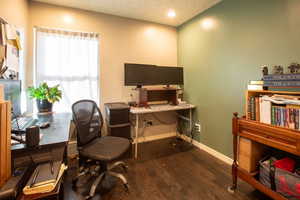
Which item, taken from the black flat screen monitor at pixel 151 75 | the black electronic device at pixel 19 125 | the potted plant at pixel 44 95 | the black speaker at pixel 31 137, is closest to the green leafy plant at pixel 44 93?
the potted plant at pixel 44 95

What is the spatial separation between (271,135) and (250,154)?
0.33m

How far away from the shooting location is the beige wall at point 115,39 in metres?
2.33

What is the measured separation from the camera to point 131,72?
2654mm

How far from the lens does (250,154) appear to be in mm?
1582

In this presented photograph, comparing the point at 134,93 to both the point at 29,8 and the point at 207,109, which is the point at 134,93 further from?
the point at 29,8

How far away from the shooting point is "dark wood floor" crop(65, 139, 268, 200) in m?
1.60

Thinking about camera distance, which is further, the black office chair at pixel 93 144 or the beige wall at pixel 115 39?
the beige wall at pixel 115 39

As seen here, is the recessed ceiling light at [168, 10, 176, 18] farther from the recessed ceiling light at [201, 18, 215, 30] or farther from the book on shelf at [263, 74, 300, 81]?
the book on shelf at [263, 74, 300, 81]

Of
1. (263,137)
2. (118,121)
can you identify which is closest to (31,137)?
(118,121)

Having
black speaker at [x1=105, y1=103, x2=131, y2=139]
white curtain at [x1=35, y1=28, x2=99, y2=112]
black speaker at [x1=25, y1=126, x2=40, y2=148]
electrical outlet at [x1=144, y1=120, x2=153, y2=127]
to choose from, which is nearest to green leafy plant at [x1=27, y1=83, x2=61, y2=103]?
white curtain at [x1=35, y1=28, x2=99, y2=112]

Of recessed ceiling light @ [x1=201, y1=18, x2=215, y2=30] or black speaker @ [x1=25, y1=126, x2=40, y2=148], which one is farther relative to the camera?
recessed ceiling light @ [x1=201, y1=18, x2=215, y2=30]

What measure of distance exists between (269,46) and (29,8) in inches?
132

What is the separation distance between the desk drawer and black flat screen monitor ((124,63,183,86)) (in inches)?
62.6

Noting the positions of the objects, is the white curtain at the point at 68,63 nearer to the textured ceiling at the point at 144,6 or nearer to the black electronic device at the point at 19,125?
the textured ceiling at the point at 144,6
